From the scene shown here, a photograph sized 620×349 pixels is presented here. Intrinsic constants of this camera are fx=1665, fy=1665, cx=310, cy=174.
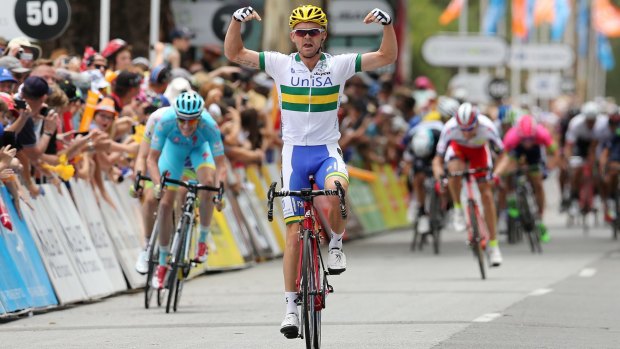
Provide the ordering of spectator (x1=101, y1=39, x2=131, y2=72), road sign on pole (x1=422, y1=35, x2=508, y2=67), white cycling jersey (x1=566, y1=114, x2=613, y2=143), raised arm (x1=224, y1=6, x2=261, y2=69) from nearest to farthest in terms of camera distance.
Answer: raised arm (x1=224, y1=6, x2=261, y2=69) → spectator (x1=101, y1=39, x2=131, y2=72) → white cycling jersey (x1=566, y1=114, x2=613, y2=143) → road sign on pole (x1=422, y1=35, x2=508, y2=67)

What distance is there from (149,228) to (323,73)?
443 centimetres

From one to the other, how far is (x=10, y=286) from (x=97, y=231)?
264 centimetres

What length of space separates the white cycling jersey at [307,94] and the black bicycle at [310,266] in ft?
1.81

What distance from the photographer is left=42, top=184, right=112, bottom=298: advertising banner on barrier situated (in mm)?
14609

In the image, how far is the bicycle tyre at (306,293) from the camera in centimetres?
995

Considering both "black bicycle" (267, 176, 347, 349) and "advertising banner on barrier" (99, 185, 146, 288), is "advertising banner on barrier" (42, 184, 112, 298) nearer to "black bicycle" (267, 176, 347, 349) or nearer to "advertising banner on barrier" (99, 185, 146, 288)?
"advertising banner on barrier" (99, 185, 146, 288)

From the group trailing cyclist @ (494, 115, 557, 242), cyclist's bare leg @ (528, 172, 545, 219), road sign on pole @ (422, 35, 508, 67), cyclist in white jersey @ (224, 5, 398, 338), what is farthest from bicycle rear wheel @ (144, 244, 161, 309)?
road sign on pole @ (422, 35, 508, 67)

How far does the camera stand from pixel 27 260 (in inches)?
530

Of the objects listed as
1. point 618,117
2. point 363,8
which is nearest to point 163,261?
point 618,117

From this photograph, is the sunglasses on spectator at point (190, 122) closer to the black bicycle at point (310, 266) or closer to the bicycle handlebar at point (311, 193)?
the black bicycle at point (310, 266)

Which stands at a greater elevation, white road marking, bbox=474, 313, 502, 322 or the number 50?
the number 50

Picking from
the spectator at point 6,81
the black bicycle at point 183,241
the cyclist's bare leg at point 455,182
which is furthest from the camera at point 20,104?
the cyclist's bare leg at point 455,182

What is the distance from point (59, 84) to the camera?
50.2 ft

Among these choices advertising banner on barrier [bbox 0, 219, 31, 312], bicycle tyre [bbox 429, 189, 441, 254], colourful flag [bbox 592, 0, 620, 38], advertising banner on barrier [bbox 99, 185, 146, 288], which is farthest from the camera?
colourful flag [bbox 592, 0, 620, 38]
